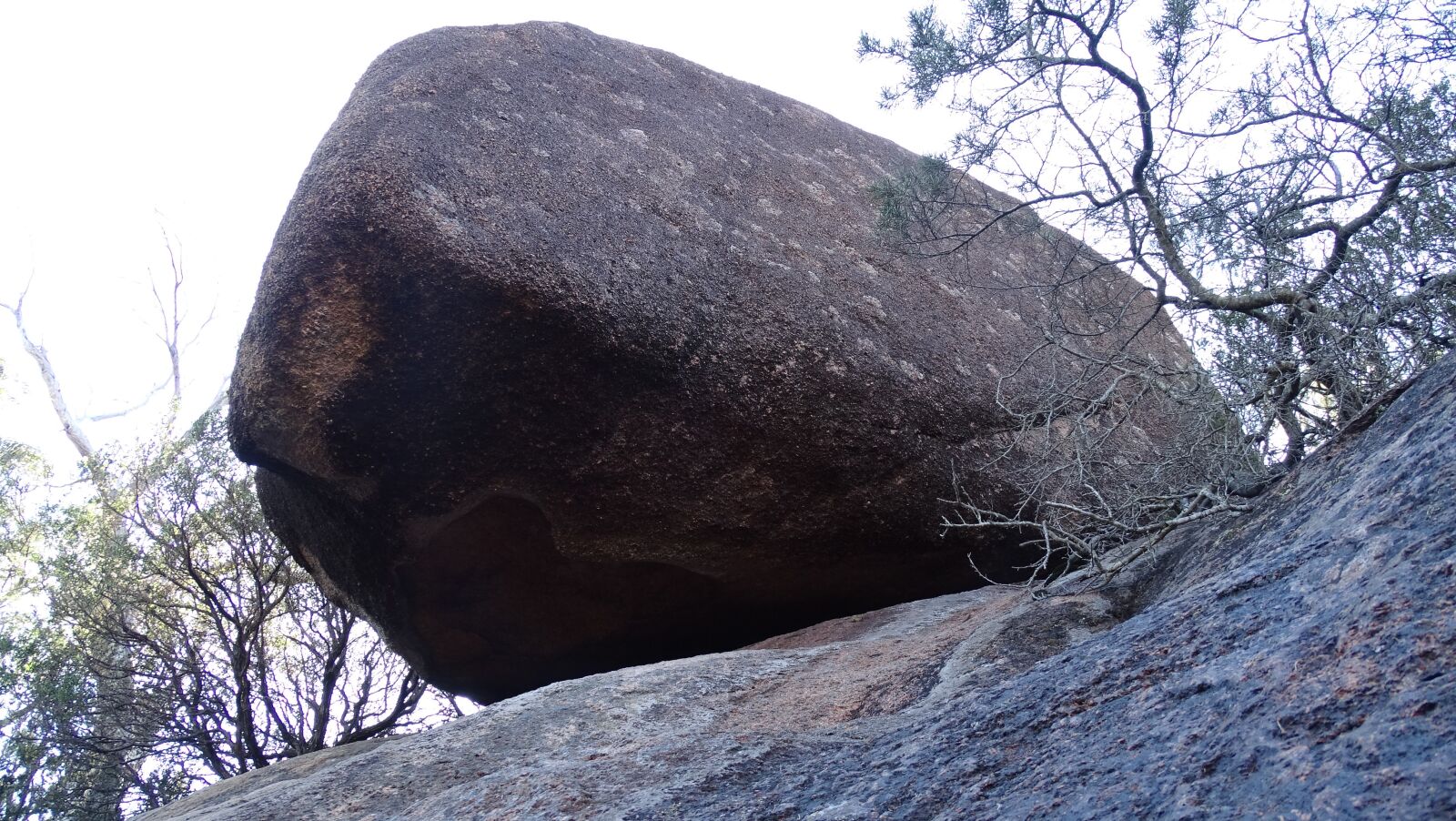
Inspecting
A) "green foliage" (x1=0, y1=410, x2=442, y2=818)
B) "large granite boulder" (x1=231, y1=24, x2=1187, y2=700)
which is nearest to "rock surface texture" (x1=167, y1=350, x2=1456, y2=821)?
"large granite boulder" (x1=231, y1=24, x2=1187, y2=700)

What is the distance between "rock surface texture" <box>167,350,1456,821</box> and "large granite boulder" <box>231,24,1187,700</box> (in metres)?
0.90

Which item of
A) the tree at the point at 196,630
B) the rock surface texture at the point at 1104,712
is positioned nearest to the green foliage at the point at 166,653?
the tree at the point at 196,630

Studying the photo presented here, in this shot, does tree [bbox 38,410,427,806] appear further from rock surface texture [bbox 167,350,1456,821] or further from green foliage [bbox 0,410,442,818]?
rock surface texture [bbox 167,350,1456,821]

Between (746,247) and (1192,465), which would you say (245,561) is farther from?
(1192,465)

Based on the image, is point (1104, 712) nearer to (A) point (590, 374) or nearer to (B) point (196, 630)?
(A) point (590, 374)

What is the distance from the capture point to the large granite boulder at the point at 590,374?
3.30 meters

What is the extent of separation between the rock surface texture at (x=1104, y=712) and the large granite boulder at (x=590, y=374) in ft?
2.95

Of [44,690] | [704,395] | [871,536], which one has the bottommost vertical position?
[871,536]

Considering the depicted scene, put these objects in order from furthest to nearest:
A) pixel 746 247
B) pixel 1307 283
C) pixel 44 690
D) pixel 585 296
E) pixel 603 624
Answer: pixel 44 690, pixel 603 624, pixel 746 247, pixel 585 296, pixel 1307 283

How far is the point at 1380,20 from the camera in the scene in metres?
3.25

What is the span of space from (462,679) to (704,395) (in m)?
1.92

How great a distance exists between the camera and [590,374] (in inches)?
136

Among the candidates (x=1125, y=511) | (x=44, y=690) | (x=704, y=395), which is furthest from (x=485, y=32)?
(x=44, y=690)

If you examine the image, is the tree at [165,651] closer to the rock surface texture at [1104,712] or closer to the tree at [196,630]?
the tree at [196,630]
